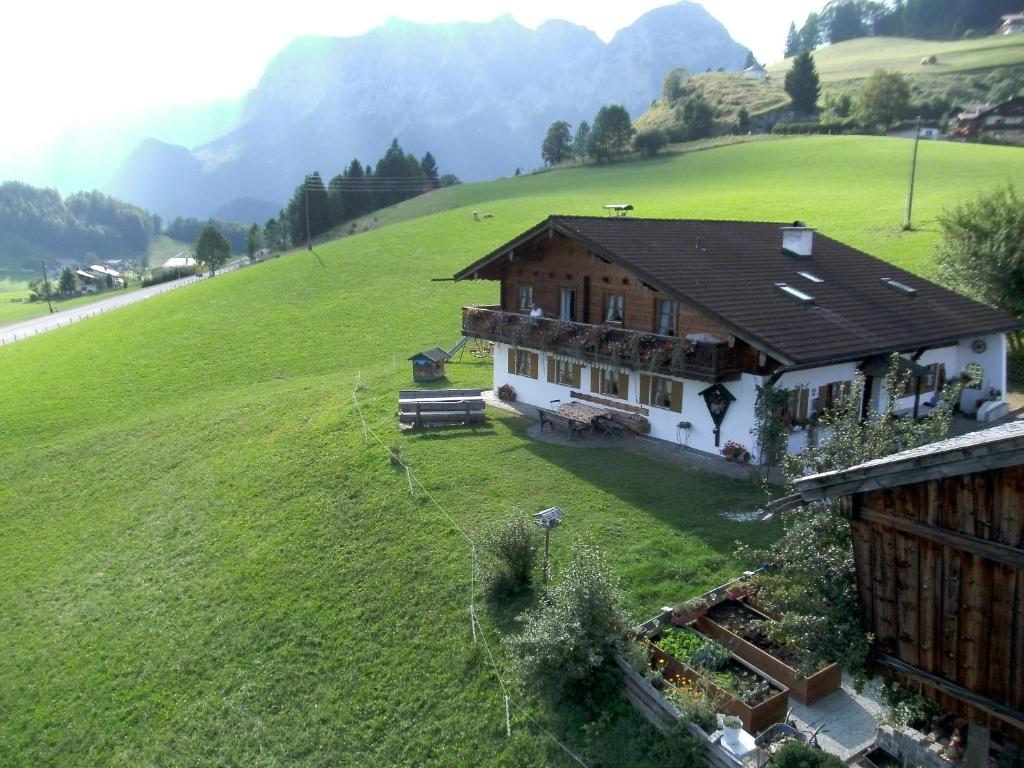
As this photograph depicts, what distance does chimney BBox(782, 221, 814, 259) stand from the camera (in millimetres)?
27938

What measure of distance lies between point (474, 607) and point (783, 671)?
602cm

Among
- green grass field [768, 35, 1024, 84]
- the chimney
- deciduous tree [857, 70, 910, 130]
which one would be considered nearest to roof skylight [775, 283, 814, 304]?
the chimney

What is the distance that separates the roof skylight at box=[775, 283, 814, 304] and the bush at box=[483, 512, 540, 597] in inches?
501

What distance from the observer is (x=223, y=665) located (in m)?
16.0

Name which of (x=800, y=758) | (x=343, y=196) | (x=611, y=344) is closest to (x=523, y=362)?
(x=611, y=344)

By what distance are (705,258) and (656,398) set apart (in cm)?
530

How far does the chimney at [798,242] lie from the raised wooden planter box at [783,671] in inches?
738

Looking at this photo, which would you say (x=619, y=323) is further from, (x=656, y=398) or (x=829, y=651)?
(x=829, y=651)

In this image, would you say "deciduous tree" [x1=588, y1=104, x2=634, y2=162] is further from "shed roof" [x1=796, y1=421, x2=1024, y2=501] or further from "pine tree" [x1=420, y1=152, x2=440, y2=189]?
"shed roof" [x1=796, y1=421, x2=1024, y2=501]

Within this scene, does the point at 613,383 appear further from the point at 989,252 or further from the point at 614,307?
the point at 989,252

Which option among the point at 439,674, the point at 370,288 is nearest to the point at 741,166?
the point at 370,288

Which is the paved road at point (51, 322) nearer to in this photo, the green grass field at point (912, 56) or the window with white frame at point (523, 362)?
the window with white frame at point (523, 362)

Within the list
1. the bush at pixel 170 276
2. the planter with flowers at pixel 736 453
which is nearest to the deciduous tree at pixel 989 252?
the planter with flowers at pixel 736 453

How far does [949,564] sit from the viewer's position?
8.06 meters
